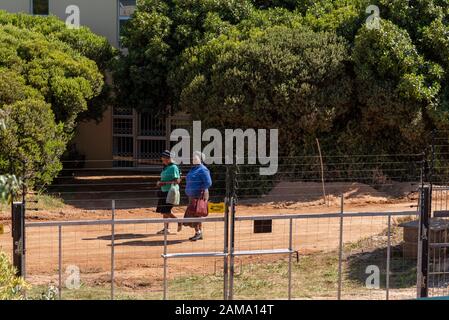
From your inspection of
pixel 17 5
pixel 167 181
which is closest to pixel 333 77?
pixel 167 181

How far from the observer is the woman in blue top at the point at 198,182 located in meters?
14.9

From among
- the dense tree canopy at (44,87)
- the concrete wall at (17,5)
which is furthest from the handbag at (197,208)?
the concrete wall at (17,5)

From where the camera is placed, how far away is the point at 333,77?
67.1 feet

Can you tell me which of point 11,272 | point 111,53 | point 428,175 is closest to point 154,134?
point 111,53

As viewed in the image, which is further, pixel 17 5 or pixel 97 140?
pixel 97 140

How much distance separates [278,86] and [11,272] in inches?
457

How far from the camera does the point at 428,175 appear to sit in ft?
38.1

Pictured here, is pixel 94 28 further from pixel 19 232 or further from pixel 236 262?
pixel 19 232

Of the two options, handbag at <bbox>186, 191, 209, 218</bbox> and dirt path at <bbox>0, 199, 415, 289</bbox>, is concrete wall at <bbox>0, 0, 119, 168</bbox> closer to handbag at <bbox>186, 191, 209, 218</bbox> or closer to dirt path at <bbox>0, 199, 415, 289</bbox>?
dirt path at <bbox>0, 199, 415, 289</bbox>

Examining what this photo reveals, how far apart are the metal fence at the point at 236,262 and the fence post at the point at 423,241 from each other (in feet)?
1.61

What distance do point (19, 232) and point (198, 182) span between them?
5.35 meters

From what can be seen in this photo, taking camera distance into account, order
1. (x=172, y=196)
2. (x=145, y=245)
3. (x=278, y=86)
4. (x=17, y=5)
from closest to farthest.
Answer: (x=145, y=245)
(x=172, y=196)
(x=278, y=86)
(x=17, y=5)

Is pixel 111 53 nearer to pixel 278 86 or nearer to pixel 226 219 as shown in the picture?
pixel 278 86
